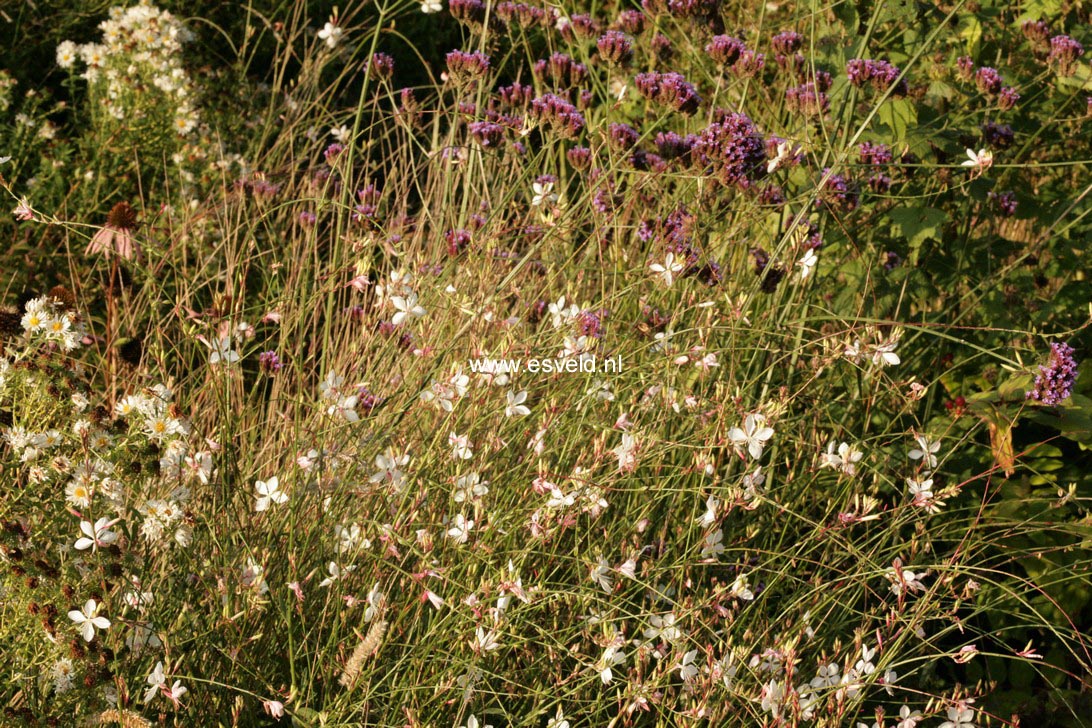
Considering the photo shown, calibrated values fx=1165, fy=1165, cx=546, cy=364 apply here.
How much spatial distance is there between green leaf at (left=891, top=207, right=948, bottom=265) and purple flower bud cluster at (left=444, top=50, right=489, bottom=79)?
3.69ft

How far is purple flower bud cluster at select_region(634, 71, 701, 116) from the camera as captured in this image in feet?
8.71

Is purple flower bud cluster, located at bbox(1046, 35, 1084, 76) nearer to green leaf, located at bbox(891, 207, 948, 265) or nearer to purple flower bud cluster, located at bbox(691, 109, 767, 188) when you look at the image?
green leaf, located at bbox(891, 207, 948, 265)

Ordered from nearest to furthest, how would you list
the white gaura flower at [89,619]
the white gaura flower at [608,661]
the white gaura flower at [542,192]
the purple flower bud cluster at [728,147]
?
the white gaura flower at [89,619] → the white gaura flower at [608,661] → the white gaura flower at [542,192] → the purple flower bud cluster at [728,147]

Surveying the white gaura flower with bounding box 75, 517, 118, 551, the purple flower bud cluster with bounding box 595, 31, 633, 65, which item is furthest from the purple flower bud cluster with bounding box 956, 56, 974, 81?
the white gaura flower with bounding box 75, 517, 118, 551

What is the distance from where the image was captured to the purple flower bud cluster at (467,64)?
2.78m

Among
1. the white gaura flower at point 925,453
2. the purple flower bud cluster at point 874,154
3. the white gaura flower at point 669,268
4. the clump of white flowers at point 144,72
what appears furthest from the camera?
the clump of white flowers at point 144,72

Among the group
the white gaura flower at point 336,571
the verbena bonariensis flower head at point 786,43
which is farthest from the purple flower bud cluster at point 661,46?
the white gaura flower at point 336,571

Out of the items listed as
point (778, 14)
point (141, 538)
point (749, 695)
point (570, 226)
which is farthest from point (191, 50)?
point (749, 695)

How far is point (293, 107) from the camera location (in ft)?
13.3

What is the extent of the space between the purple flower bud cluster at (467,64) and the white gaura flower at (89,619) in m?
1.55

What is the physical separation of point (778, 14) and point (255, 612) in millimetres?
4504

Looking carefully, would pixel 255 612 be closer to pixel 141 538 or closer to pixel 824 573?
pixel 141 538

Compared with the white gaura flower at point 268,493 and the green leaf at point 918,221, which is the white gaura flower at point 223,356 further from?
the green leaf at point 918,221

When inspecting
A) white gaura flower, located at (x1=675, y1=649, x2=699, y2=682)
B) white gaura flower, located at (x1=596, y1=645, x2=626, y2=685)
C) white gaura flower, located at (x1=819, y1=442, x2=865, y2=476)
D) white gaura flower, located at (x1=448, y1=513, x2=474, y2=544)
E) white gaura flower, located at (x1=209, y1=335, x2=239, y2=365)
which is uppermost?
white gaura flower, located at (x1=209, y1=335, x2=239, y2=365)
